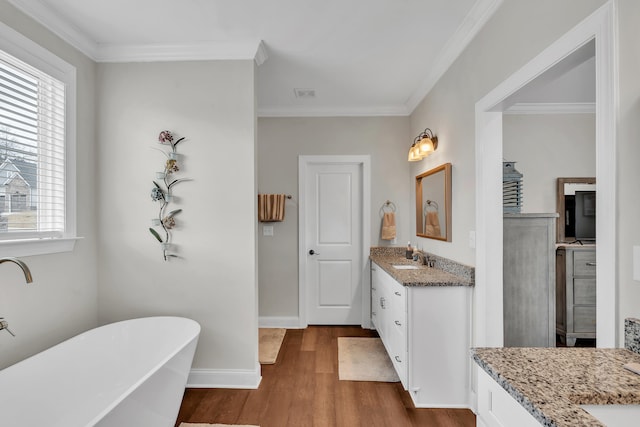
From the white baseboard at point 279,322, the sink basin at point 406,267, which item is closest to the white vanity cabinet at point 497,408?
the sink basin at point 406,267

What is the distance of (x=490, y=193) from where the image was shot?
6.92 ft

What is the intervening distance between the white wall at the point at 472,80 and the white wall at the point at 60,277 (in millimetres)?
2801

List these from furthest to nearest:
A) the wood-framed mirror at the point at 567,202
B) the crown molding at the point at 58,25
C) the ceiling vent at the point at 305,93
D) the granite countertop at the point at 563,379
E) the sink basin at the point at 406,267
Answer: the wood-framed mirror at the point at 567,202 < the ceiling vent at the point at 305,93 < the sink basin at the point at 406,267 < the crown molding at the point at 58,25 < the granite countertop at the point at 563,379

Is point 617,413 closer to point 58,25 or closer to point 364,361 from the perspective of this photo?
point 364,361

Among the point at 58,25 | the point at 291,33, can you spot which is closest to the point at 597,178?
the point at 291,33

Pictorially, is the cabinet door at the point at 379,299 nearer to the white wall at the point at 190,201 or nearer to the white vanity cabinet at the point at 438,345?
the white vanity cabinet at the point at 438,345

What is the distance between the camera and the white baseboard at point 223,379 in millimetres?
2514

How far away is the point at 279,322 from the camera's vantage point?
12.7 feet

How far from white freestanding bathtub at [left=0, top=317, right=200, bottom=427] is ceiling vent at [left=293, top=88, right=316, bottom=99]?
7.87ft

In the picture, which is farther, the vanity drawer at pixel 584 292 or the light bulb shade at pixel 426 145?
the vanity drawer at pixel 584 292

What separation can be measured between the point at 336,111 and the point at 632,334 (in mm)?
3330

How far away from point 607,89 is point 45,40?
300cm

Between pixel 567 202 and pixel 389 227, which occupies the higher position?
pixel 567 202

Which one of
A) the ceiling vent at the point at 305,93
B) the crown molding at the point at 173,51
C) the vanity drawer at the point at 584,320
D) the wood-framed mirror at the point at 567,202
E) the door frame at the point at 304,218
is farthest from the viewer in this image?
the door frame at the point at 304,218
